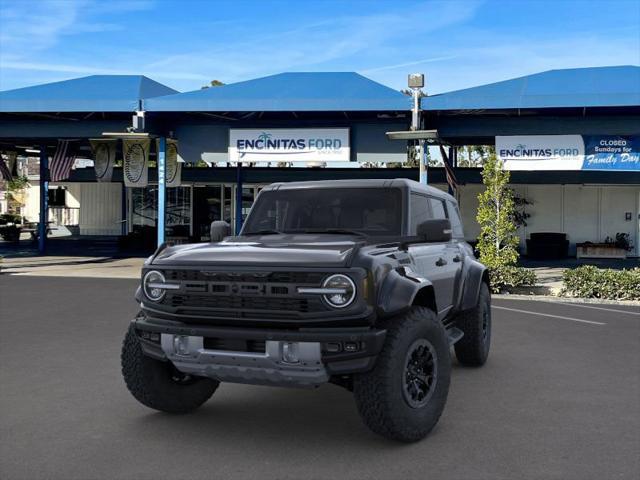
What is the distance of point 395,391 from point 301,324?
0.78 m

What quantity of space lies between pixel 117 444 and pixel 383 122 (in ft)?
55.5

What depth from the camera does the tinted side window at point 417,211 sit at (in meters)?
5.89

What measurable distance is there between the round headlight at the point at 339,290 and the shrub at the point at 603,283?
11611mm

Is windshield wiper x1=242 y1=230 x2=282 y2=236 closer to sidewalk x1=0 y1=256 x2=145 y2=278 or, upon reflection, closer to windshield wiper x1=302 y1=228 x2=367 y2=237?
windshield wiper x1=302 y1=228 x2=367 y2=237

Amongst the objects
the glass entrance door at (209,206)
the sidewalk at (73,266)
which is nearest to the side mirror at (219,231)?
the sidewalk at (73,266)

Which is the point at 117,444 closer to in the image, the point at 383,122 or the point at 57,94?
the point at 383,122

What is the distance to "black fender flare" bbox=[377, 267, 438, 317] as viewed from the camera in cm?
450

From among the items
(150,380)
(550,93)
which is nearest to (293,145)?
(550,93)

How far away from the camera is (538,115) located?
788 inches

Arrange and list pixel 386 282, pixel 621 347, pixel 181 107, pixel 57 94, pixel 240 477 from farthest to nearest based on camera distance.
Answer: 1. pixel 57 94
2. pixel 181 107
3. pixel 621 347
4. pixel 386 282
5. pixel 240 477

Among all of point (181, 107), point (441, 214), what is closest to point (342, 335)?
point (441, 214)

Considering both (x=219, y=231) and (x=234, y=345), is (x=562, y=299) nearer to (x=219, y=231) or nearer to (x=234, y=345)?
(x=219, y=231)

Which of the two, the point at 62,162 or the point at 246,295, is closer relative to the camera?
the point at 246,295

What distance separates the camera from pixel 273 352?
170 inches
